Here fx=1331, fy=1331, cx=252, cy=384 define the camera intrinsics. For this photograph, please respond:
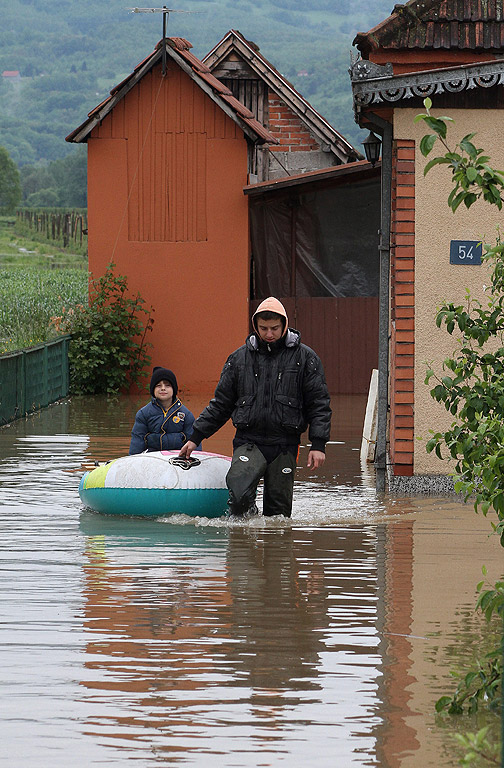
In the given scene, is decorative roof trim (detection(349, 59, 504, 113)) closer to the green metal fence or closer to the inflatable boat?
the inflatable boat

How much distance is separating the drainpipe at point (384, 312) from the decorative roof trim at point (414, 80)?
81 cm

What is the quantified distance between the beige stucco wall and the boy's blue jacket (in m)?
2.06

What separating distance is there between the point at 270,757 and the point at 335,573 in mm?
3518

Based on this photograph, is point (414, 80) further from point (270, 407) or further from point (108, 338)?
point (108, 338)

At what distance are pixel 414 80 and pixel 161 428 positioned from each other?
3678mm

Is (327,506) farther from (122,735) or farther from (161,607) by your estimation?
(122,735)

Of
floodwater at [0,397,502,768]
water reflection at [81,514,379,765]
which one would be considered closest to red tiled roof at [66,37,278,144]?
floodwater at [0,397,502,768]

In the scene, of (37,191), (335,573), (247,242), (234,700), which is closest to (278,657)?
(234,700)

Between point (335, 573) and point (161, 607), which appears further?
point (335, 573)

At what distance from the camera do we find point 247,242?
23203 mm

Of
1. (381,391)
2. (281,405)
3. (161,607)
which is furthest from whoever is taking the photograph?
(381,391)

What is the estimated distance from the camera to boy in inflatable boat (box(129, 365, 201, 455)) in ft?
38.1

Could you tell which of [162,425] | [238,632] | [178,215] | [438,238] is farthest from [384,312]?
[178,215]

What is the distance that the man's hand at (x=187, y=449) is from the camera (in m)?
10.7
